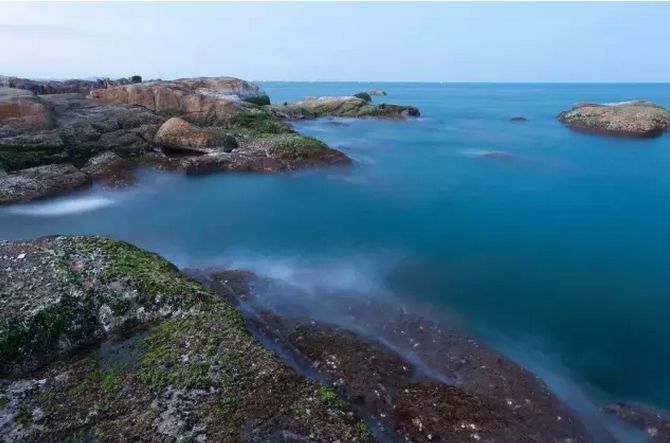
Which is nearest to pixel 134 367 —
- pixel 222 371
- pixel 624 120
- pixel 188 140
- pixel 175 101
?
pixel 222 371

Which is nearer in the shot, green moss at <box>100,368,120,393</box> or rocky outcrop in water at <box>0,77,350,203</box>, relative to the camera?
green moss at <box>100,368,120,393</box>

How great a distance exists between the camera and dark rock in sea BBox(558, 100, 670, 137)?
2014 inches

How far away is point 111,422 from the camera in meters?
9.22

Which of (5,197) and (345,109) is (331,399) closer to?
(5,197)

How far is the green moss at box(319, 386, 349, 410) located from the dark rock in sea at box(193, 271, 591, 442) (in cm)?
76

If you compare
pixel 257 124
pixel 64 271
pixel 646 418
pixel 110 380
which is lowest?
pixel 646 418

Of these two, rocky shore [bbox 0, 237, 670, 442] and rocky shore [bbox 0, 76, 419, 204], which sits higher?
rocky shore [bbox 0, 76, 419, 204]

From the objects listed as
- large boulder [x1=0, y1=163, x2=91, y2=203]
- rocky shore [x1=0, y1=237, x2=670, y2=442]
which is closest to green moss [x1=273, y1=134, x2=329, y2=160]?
large boulder [x1=0, y1=163, x2=91, y2=203]

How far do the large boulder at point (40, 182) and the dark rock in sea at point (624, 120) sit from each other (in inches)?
2149

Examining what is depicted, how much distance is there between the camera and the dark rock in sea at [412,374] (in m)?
10.2

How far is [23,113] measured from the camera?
32.6 meters

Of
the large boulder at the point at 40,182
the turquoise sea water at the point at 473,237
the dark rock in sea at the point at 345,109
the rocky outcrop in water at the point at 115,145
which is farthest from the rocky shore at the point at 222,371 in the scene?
the dark rock in sea at the point at 345,109

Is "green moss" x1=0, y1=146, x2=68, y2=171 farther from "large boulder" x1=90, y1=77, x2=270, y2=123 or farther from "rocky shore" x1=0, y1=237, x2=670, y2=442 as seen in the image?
"rocky shore" x1=0, y1=237, x2=670, y2=442

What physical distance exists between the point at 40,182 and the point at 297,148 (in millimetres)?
16961
